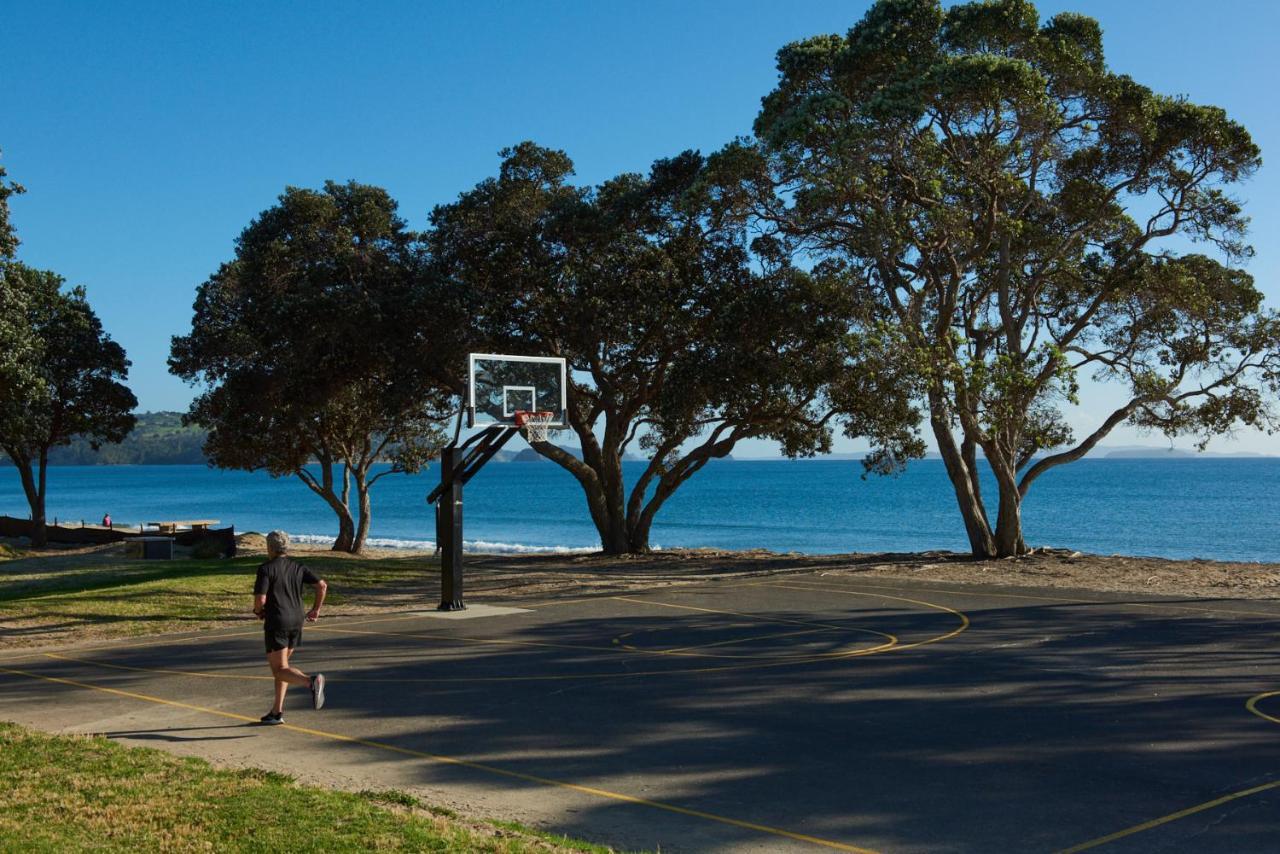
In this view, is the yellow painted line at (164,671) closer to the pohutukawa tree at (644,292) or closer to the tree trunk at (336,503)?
the pohutukawa tree at (644,292)

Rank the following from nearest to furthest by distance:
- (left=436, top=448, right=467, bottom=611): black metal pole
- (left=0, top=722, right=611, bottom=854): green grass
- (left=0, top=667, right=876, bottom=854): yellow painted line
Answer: (left=0, top=722, right=611, bottom=854): green grass
(left=0, top=667, right=876, bottom=854): yellow painted line
(left=436, top=448, right=467, bottom=611): black metal pole

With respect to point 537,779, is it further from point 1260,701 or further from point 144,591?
point 144,591

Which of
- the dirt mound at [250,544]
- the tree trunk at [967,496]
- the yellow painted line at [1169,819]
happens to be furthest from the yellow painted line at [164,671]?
the dirt mound at [250,544]

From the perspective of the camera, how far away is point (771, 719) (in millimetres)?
11008

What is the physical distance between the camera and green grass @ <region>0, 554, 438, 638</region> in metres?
19.5

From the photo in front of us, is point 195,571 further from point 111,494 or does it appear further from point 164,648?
point 111,494

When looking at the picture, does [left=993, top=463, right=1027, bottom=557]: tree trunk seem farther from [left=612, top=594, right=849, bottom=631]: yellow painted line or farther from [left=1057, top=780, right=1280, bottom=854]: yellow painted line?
[left=1057, top=780, right=1280, bottom=854]: yellow painted line

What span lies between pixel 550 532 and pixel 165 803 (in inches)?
2992

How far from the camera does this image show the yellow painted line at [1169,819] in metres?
7.12

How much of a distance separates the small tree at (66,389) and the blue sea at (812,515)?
19.9 m

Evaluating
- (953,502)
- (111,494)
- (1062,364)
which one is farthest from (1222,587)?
(111,494)

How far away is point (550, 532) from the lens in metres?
83.7

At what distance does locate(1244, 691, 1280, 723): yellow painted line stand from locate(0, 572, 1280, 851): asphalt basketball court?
0.05 m

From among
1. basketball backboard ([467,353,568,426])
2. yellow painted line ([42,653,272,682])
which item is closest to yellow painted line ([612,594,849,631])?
basketball backboard ([467,353,568,426])
